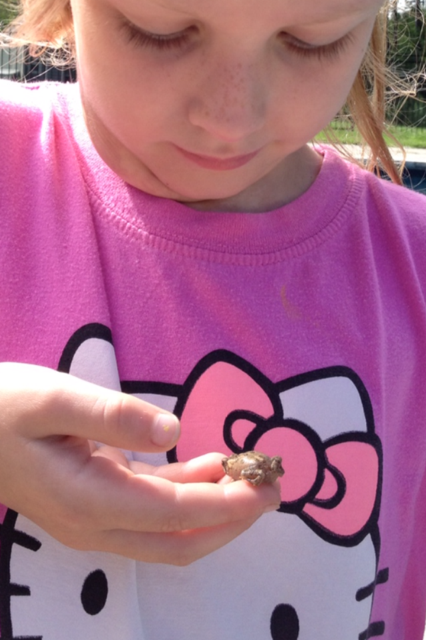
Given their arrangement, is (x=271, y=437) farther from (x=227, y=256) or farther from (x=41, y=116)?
(x=41, y=116)

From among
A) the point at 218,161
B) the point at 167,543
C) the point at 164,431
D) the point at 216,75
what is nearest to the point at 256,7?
the point at 216,75

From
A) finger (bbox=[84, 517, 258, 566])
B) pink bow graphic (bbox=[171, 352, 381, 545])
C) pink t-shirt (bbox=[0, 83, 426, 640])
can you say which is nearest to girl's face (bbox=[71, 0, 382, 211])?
pink t-shirt (bbox=[0, 83, 426, 640])

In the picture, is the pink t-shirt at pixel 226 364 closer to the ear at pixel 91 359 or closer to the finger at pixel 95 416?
the ear at pixel 91 359

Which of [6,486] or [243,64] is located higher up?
[243,64]

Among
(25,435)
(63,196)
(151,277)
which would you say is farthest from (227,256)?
(25,435)

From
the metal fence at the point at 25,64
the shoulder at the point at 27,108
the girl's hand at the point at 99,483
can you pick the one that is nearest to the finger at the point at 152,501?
the girl's hand at the point at 99,483

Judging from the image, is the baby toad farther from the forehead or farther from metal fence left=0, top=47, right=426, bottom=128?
metal fence left=0, top=47, right=426, bottom=128
